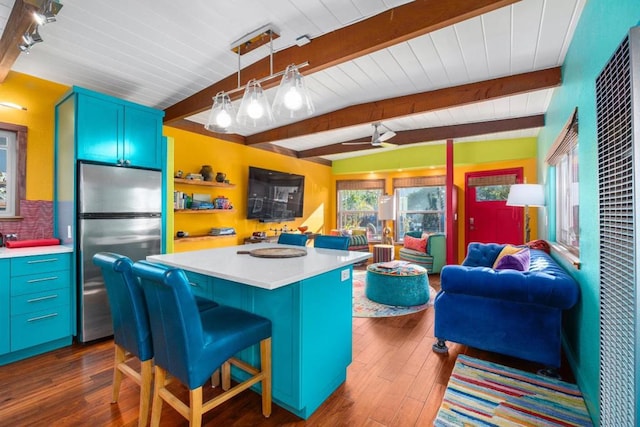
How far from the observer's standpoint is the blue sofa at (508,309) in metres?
2.20

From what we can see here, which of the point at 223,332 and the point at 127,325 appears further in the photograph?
the point at 127,325

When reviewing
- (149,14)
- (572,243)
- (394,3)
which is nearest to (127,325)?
(149,14)

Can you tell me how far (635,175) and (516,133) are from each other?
4.98m

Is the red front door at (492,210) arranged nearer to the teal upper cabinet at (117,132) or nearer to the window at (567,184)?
the window at (567,184)

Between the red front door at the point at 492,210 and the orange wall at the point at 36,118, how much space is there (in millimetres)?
6549

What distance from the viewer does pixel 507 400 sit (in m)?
1.99

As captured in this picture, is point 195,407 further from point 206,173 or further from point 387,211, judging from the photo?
point 387,211

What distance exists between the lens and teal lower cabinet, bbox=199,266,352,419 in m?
1.76

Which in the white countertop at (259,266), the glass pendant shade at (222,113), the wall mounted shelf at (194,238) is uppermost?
the glass pendant shade at (222,113)

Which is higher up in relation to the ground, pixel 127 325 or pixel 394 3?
pixel 394 3

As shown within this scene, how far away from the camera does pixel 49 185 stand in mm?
3074

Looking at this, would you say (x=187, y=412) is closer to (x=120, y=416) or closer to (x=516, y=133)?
(x=120, y=416)

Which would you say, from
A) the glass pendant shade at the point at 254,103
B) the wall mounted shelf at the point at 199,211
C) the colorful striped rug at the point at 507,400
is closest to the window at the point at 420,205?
the wall mounted shelf at the point at 199,211

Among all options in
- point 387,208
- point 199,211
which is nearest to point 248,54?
point 199,211
